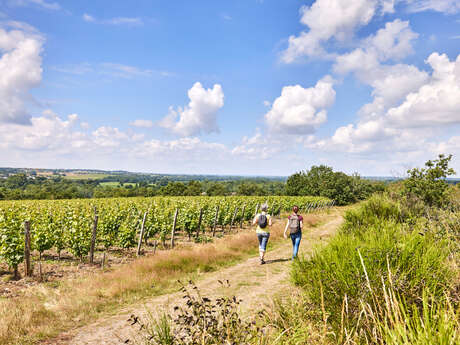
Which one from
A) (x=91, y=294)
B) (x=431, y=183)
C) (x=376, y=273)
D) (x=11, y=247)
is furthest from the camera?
(x=431, y=183)

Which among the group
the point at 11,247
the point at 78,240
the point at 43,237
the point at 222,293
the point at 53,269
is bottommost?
the point at 53,269

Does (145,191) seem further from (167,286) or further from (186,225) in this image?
(167,286)

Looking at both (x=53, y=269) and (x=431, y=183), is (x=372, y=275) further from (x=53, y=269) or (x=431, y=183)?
(x=431, y=183)

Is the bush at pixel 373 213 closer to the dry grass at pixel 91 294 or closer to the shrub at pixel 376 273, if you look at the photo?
the shrub at pixel 376 273

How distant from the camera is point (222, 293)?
7.76 metres

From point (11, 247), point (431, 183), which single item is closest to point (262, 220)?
point (11, 247)

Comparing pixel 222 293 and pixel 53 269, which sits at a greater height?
pixel 222 293

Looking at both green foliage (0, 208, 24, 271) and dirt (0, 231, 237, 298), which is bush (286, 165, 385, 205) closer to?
dirt (0, 231, 237, 298)

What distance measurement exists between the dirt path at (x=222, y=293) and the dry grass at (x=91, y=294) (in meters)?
0.57

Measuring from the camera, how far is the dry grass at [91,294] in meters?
5.60

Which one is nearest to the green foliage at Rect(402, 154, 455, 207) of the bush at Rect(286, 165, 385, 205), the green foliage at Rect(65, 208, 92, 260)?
the green foliage at Rect(65, 208, 92, 260)

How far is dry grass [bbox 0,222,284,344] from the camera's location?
18.4 ft

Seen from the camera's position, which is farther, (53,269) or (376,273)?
(53,269)

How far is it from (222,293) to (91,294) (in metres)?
3.64
